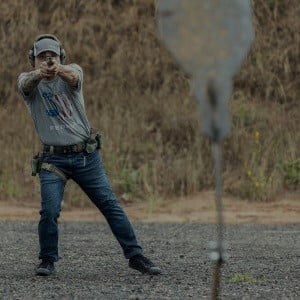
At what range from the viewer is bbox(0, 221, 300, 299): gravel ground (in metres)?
6.84

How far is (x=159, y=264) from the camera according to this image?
28.4 ft

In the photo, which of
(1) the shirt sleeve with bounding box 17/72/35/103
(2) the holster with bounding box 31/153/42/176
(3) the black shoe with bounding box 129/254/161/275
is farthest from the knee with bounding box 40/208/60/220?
(1) the shirt sleeve with bounding box 17/72/35/103

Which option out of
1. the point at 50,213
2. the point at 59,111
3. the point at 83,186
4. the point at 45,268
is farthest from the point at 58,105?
the point at 45,268

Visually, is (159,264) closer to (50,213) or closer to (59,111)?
(50,213)

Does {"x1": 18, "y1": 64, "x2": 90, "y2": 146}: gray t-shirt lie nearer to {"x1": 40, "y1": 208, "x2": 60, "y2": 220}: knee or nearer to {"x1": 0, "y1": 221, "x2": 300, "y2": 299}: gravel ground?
{"x1": 40, "y1": 208, "x2": 60, "y2": 220}: knee

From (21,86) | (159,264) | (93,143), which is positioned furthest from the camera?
(159,264)

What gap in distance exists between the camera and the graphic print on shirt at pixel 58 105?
7.41m

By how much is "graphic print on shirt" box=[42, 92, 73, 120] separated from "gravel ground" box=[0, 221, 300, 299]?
112 centimetres

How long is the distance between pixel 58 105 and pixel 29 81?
27 centimetres

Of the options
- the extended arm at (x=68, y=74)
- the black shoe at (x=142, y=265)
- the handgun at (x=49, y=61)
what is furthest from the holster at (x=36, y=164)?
the black shoe at (x=142, y=265)

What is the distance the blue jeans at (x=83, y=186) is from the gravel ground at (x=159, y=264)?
26 cm

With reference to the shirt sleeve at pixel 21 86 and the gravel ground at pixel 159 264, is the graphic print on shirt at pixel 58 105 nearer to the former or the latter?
the shirt sleeve at pixel 21 86

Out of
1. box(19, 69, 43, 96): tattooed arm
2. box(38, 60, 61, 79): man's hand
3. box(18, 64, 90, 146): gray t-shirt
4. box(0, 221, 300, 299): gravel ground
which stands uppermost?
box(38, 60, 61, 79): man's hand

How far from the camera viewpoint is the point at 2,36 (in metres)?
21.1
